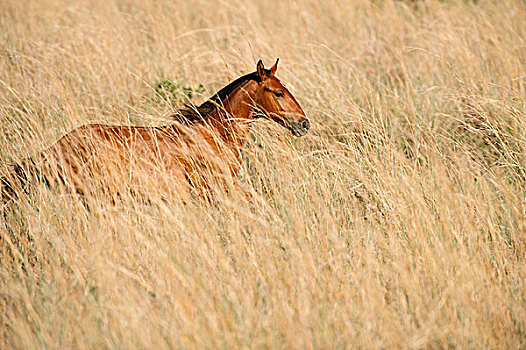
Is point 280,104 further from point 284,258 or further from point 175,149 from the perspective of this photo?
point 284,258

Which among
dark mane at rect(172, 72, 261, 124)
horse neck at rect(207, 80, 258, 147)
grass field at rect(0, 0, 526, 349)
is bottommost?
grass field at rect(0, 0, 526, 349)

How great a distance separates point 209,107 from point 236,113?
264 mm

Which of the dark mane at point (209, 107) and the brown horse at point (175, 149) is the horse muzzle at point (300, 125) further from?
the dark mane at point (209, 107)

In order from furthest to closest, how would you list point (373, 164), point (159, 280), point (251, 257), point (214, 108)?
point (214, 108) → point (373, 164) → point (251, 257) → point (159, 280)

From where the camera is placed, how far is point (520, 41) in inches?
265

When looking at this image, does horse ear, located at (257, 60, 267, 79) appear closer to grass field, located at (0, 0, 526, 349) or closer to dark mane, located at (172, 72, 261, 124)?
dark mane, located at (172, 72, 261, 124)

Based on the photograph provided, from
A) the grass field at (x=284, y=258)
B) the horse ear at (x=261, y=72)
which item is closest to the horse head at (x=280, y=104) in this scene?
the horse ear at (x=261, y=72)

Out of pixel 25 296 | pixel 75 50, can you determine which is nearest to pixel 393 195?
pixel 25 296

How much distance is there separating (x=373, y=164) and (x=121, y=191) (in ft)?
6.23

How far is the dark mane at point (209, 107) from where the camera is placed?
472cm

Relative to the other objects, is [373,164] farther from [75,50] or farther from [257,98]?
[75,50]

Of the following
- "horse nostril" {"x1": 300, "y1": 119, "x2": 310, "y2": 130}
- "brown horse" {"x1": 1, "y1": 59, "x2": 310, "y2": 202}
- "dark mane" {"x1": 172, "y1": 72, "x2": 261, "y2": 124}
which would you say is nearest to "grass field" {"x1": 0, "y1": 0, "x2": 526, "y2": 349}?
"brown horse" {"x1": 1, "y1": 59, "x2": 310, "y2": 202}

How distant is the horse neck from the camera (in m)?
4.71

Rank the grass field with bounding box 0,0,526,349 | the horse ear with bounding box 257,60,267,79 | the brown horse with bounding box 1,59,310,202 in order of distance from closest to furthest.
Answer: the grass field with bounding box 0,0,526,349 → the brown horse with bounding box 1,59,310,202 → the horse ear with bounding box 257,60,267,79
